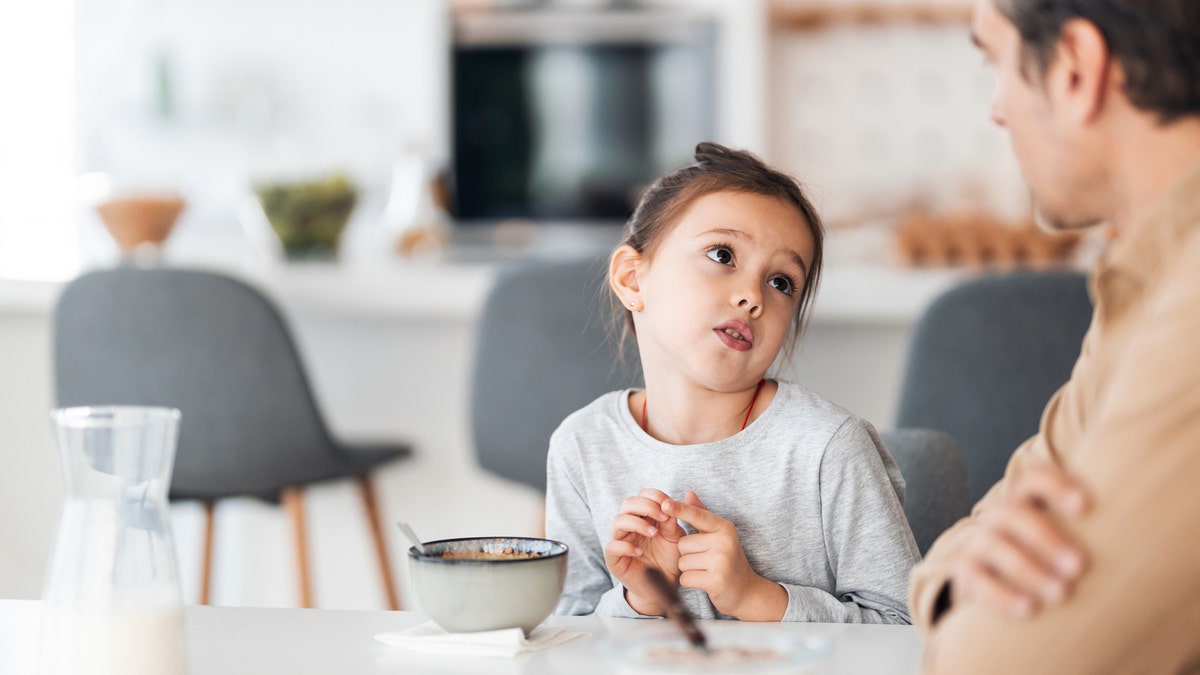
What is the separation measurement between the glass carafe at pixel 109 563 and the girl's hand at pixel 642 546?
350 millimetres

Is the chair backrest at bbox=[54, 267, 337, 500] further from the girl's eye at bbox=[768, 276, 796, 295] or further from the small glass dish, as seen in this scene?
the small glass dish

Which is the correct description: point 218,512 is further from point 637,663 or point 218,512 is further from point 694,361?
point 637,663

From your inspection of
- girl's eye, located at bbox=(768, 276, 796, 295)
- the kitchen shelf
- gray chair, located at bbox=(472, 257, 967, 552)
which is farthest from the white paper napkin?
the kitchen shelf

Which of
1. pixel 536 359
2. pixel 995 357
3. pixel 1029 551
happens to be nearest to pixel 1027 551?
pixel 1029 551

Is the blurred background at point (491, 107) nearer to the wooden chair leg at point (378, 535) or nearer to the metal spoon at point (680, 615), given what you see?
the wooden chair leg at point (378, 535)

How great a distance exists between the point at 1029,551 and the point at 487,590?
1.15ft

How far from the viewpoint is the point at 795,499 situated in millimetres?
1114

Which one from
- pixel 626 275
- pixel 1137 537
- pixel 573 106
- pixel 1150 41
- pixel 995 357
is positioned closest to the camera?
pixel 1137 537

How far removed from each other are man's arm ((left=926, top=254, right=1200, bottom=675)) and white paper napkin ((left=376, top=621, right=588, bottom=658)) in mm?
318

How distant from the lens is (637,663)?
27.1 inches

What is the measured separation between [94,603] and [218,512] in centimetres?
181

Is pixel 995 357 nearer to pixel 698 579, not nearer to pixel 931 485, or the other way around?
pixel 931 485

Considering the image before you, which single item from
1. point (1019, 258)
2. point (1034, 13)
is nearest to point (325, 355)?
point (1019, 258)

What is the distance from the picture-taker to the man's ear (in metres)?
0.73
